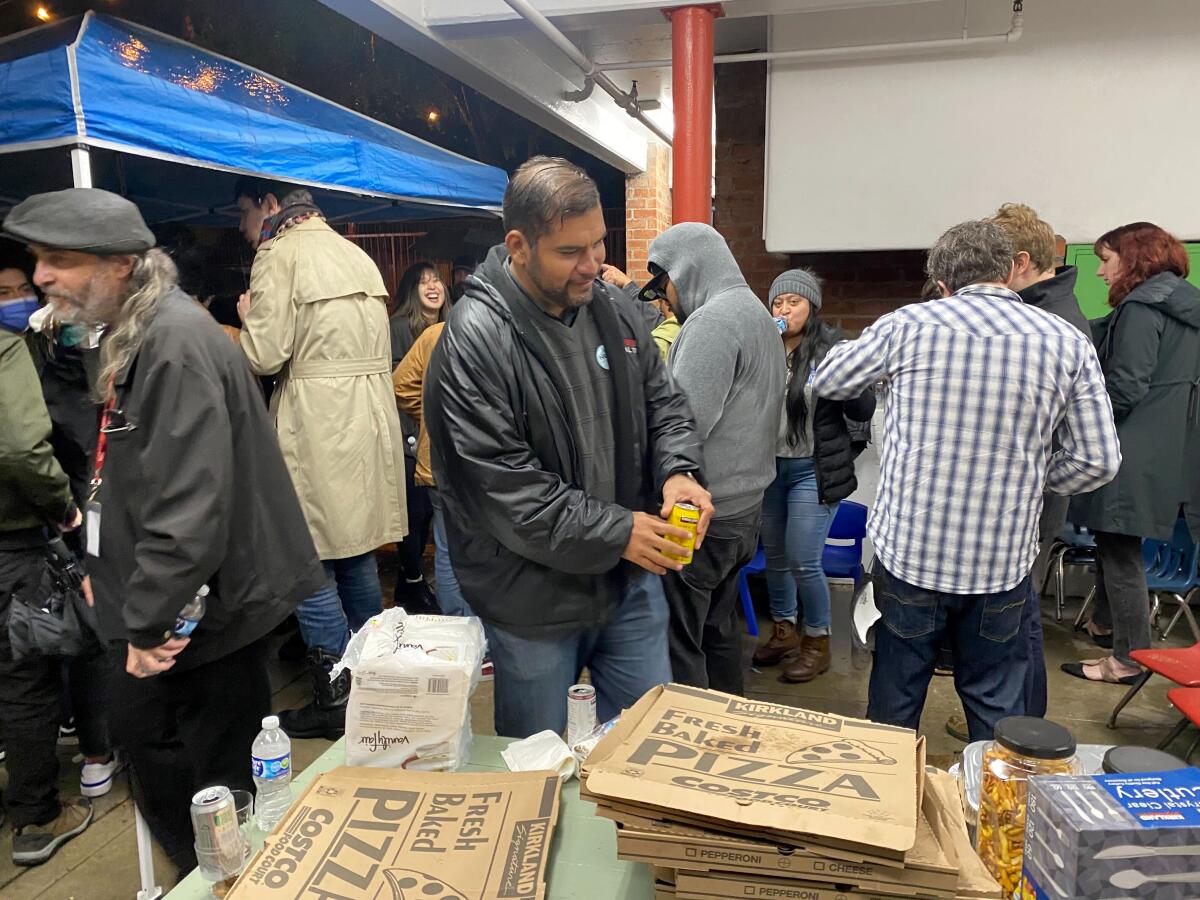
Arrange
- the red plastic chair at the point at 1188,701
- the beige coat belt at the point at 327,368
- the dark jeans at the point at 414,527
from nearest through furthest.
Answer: the red plastic chair at the point at 1188,701 < the beige coat belt at the point at 327,368 < the dark jeans at the point at 414,527

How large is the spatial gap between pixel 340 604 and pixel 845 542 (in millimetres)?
2435

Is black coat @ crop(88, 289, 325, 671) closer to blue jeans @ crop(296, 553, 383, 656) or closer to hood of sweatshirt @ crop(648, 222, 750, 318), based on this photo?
blue jeans @ crop(296, 553, 383, 656)

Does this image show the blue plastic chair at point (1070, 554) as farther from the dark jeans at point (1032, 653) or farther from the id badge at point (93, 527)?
the id badge at point (93, 527)

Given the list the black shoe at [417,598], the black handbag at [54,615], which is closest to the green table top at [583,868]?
the black handbag at [54,615]

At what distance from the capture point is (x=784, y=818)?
956 millimetres

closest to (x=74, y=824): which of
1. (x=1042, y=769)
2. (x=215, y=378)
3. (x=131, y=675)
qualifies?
(x=131, y=675)

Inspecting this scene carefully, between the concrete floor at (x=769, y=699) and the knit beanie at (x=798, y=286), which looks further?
the knit beanie at (x=798, y=286)

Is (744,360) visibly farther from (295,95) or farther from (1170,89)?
(1170,89)

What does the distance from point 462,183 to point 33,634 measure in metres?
2.85

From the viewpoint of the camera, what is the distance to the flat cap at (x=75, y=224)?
1545 mm

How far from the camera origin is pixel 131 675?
1.72 meters

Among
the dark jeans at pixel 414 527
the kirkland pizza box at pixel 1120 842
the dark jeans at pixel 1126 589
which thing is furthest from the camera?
the dark jeans at pixel 414 527

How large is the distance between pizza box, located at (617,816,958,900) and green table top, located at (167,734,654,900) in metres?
0.18

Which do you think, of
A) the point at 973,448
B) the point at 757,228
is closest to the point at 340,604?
the point at 973,448
